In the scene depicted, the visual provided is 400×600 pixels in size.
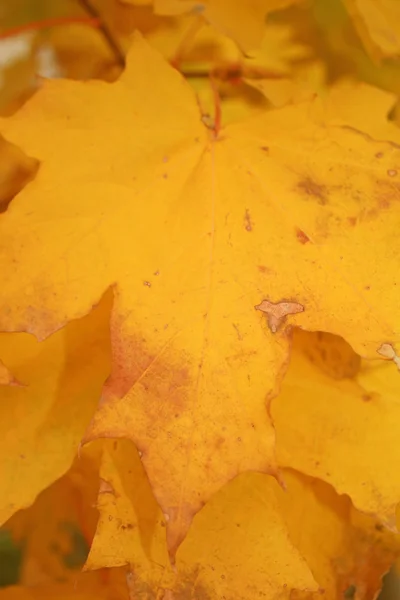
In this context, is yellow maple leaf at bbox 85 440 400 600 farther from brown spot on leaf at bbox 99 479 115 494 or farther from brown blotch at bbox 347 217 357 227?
brown blotch at bbox 347 217 357 227

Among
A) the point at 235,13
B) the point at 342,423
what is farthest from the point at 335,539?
the point at 235,13

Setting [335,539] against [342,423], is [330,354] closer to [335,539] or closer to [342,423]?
[342,423]

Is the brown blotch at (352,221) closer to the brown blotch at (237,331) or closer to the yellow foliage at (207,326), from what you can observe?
the yellow foliage at (207,326)

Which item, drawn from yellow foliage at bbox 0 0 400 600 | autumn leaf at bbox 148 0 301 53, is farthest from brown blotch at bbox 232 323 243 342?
autumn leaf at bbox 148 0 301 53

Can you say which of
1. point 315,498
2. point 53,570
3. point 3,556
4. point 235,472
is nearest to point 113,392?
point 235,472

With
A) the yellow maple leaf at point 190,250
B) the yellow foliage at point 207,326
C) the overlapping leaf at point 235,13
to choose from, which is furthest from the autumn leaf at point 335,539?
the overlapping leaf at point 235,13
